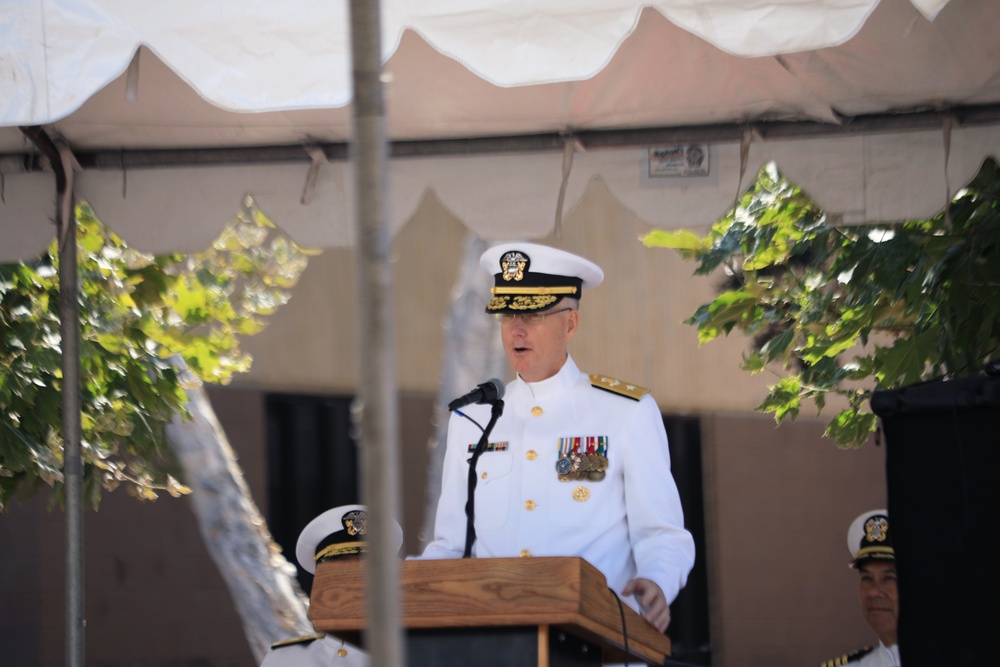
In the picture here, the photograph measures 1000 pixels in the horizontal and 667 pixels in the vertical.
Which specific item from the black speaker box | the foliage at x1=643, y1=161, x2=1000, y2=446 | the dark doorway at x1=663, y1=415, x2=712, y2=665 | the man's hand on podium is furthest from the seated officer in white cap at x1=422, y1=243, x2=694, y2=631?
the dark doorway at x1=663, y1=415, x2=712, y2=665

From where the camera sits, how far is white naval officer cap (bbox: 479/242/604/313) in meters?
4.16

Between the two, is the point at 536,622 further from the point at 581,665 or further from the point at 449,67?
the point at 449,67

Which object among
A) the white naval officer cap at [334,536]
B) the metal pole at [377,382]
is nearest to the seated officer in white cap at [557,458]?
the white naval officer cap at [334,536]

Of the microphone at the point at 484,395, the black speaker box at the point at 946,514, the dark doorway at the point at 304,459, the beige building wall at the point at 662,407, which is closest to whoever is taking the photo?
the black speaker box at the point at 946,514

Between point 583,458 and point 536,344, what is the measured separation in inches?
14.5

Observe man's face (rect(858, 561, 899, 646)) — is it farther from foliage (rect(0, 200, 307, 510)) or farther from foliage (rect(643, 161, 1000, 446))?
foliage (rect(0, 200, 307, 510))

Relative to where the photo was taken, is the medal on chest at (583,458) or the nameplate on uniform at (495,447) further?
the nameplate on uniform at (495,447)

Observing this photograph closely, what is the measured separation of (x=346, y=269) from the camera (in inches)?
518

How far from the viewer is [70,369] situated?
4.69m

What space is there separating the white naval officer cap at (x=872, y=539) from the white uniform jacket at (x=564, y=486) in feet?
5.07

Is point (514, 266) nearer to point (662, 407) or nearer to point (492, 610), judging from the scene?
point (492, 610)

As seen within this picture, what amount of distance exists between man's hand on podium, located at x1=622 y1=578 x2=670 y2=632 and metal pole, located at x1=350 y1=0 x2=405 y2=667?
1600mm

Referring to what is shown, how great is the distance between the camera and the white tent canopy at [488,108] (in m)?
3.47

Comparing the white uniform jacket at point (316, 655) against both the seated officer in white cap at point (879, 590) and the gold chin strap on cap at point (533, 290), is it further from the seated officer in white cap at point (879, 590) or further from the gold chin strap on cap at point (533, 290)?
the seated officer in white cap at point (879, 590)
